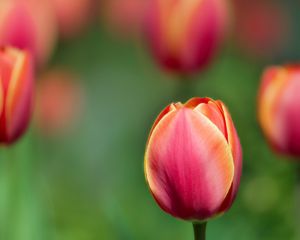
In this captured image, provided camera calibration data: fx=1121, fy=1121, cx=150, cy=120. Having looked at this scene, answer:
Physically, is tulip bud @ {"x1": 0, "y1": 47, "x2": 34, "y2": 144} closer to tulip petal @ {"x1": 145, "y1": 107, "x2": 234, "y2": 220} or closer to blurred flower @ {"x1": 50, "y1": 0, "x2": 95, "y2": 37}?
tulip petal @ {"x1": 145, "y1": 107, "x2": 234, "y2": 220}

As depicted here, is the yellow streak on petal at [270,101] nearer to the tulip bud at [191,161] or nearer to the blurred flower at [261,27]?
the tulip bud at [191,161]

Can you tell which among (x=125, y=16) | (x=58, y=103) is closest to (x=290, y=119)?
(x=58, y=103)

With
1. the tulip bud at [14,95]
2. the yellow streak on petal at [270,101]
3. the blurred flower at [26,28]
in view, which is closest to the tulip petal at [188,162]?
the tulip bud at [14,95]

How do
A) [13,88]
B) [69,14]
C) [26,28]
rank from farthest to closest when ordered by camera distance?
[69,14] → [26,28] → [13,88]

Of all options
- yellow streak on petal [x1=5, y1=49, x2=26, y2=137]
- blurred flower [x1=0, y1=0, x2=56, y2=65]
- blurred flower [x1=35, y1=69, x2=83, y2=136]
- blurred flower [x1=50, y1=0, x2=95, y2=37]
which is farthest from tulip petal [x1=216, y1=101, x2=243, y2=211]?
blurred flower [x1=50, y1=0, x2=95, y2=37]

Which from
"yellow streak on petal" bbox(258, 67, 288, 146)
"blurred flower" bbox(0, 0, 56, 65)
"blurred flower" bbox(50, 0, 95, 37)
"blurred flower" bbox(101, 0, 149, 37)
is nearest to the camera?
"yellow streak on petal" bbox(258, 67, 288, 146)

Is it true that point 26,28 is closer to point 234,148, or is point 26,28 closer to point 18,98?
point 18,98

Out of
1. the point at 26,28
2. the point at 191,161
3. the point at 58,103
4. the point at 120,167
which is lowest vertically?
the point at 120,167
